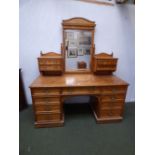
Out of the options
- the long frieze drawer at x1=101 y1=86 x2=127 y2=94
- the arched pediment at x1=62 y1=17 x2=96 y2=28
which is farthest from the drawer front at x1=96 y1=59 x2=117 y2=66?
the arched pediment at x1=62 y1=17 x2=96 y2=28

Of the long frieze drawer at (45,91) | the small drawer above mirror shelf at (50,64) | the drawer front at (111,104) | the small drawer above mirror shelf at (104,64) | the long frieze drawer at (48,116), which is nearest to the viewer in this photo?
the long frieze drawer at (45,91)

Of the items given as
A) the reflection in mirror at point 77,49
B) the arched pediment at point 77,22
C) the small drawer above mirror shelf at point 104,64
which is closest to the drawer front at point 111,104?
the small drawer above mirror shelf at point 104,64

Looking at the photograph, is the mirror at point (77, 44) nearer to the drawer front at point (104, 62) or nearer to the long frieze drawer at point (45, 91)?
the drawer front at point (104, 62)

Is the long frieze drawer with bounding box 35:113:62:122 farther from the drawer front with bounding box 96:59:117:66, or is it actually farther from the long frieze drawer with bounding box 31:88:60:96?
the drawer front with bounding box 96:59:117:66

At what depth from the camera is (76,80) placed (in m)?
2.22

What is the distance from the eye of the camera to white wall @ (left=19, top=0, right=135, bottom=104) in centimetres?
239

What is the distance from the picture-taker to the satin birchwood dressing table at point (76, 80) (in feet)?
6.55
